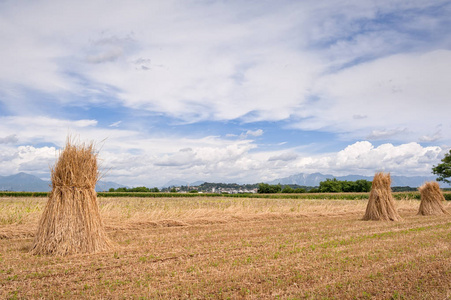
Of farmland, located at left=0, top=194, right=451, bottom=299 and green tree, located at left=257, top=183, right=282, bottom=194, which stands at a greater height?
green tree, located at left=257, top=183, right=282, bottom=194

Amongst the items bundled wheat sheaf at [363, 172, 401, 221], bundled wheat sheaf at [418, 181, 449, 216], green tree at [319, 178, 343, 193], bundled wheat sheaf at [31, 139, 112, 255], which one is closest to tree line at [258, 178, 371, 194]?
green tree at [319, 178, 343, 193]

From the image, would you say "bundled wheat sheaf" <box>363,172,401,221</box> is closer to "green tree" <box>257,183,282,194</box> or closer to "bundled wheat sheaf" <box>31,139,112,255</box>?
"bundled wheat sheaf" <box>31,139,112,255</box>

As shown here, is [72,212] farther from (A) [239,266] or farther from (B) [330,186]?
(B) [330,186]

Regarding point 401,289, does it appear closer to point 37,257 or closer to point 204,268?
point 204,268

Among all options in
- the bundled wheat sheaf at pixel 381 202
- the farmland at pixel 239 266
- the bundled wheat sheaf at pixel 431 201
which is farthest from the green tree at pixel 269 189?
the farmland at pixel 239 266

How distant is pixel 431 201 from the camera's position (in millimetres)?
20781

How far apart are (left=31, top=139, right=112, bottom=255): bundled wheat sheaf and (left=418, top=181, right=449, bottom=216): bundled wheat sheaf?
19.0 m

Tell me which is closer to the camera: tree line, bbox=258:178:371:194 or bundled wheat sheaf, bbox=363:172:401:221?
bundled wheat sheaf, bbox=363:172:401:221

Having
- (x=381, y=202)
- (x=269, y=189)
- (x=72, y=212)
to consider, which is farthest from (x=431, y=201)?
(x=269, y=189)

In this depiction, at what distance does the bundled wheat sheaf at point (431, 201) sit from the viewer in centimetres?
2055

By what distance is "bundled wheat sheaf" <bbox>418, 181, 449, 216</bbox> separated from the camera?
2055 centimetres

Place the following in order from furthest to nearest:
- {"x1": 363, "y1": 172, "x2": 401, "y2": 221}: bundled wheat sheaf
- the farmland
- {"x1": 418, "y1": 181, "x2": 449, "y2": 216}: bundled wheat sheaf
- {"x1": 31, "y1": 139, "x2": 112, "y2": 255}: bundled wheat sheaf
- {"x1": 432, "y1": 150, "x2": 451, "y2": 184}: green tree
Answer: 1. {"x1": 432, "y1": 150, "x2": 451, "y2": 184}: green tree
2. {"x1": 418, "y1": 181, "x2": 449, "y2": 216}: bundled wheat sheaf
3. {"x1": 363, "y1": 172, "x2": 401, "y2": 221}: bundled wheat sheaf
4. {"x1": 31, "y1": 139, "x2": 112, "y2": 255}: bundled wheat sheaf
5. the farmland

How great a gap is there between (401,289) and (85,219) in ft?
24.2

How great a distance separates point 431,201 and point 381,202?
236 inches
